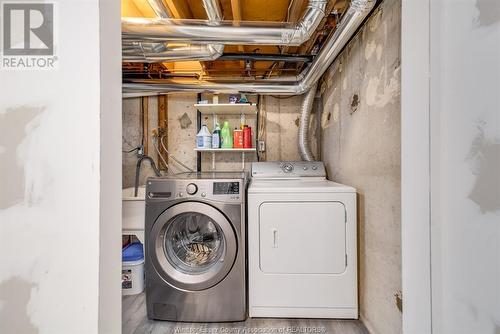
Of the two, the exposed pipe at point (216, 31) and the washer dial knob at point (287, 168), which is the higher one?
the exposed pipe at point (216, 31)

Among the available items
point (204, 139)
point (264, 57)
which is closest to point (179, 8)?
point (264, 57)

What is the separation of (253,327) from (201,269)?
20.5 inches

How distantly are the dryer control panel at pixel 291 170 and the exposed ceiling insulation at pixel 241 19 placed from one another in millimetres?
996

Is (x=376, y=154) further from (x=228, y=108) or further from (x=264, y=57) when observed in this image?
(x=228, y=108)

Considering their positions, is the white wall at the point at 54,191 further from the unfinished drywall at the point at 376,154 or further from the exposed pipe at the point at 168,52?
the unfinished drywall at the point at 376,154

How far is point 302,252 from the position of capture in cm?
152

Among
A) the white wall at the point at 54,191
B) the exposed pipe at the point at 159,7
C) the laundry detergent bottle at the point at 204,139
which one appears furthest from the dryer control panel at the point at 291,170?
the white wall at the point at 54,191

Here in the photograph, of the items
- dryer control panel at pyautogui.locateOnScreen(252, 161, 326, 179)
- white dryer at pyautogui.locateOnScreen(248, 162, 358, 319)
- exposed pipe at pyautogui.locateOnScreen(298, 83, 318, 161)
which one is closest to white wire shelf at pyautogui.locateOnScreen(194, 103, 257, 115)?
exposed pipe at pyautogui.locateOnScreen(298, 83, 318, 161)

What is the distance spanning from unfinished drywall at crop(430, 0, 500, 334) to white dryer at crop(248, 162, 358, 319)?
2.47ft


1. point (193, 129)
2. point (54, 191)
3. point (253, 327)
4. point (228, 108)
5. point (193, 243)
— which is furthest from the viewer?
point (193, 129)

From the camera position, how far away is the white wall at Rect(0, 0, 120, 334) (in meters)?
0.62

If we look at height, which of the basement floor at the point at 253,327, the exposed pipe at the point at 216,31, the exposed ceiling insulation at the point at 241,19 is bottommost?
the basement floor at the point at 253,327

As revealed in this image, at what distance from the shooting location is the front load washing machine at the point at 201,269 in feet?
5.00

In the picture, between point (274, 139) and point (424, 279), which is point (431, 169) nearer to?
point (424, 279)
